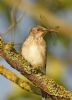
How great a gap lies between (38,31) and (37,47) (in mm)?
209

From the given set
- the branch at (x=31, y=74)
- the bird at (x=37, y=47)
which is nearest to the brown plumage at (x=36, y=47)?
the bird at (x=37, y=47)

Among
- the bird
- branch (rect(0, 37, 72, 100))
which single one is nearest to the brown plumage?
the bird

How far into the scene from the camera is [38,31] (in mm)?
5949

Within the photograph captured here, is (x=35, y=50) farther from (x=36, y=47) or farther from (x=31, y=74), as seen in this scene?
(x=31, y=74)

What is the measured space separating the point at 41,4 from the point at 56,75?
787 millimetres

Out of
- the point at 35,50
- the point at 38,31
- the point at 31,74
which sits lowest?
the point at 35,50

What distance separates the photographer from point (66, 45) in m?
5.45

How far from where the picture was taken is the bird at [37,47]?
568 cm

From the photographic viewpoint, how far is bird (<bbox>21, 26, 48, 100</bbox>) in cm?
568

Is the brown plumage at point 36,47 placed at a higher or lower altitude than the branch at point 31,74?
lower

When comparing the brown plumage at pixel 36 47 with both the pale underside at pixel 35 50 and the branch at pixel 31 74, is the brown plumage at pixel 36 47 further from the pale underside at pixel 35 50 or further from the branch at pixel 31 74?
the branch at pixel 31 74

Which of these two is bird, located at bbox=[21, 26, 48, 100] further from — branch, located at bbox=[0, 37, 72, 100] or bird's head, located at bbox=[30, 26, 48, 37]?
branch, located at bbox=[0, 37, 72, 100]

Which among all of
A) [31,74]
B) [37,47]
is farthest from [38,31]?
[31,74]

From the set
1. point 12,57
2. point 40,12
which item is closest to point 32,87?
point 12,57
